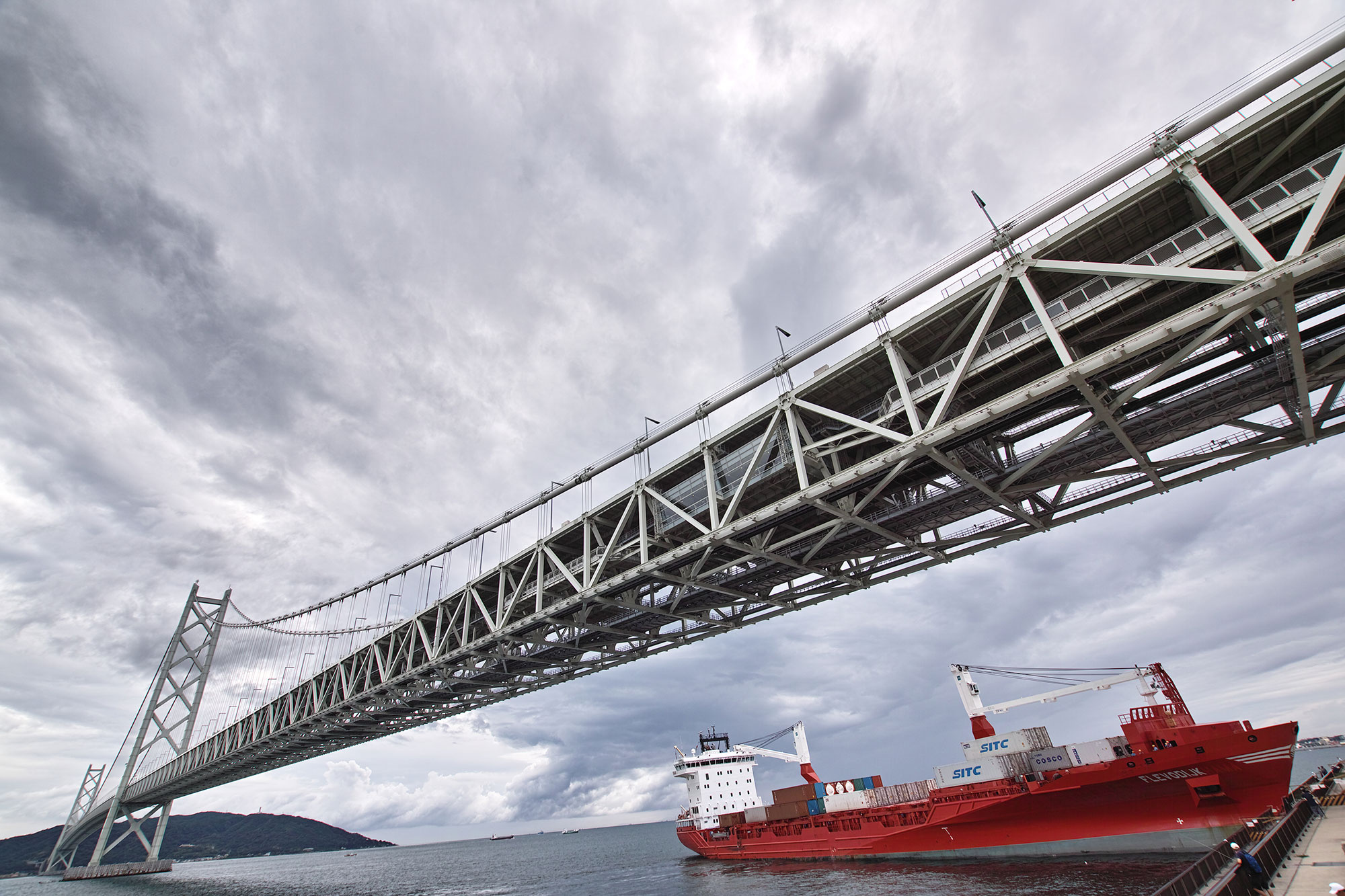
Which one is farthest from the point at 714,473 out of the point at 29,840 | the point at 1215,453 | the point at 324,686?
the point at 29,840

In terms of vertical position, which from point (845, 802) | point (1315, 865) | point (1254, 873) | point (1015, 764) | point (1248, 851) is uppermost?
point (1015, 764)

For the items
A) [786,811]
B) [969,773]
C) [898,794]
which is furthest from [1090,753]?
[786,811]

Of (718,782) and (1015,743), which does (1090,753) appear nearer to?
(1015,743)

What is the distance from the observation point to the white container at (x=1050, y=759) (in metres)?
26.4

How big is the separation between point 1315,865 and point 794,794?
30.0m

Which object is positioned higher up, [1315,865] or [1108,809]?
[1108,809]

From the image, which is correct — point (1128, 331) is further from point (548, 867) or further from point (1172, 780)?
point (548, 867)

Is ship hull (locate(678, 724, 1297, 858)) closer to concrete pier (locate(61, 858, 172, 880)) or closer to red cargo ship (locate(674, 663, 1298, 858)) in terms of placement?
red cargo ship (locate(674, 663, 1298, 858))

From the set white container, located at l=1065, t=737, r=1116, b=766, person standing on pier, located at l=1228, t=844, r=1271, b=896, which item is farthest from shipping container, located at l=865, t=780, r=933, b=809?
person standing on pier, located at l=1228, t=844, r=1271, b=896

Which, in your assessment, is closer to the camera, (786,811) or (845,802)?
(845,802)

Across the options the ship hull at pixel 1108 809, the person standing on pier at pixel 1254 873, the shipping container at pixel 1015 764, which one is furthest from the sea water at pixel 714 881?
the person standing on pier at pixel 1254 873

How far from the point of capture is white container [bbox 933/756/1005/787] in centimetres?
2830

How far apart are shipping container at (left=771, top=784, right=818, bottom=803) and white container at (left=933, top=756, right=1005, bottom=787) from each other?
10.6 m

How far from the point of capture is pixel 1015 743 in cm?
2839
